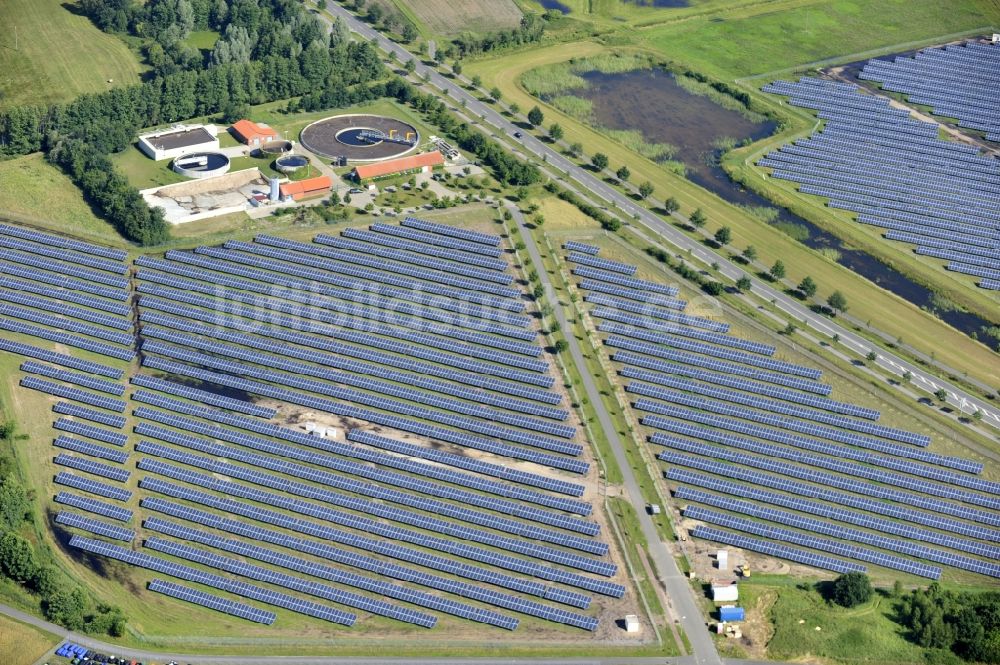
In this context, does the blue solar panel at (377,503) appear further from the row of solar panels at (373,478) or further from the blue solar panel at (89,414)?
the blue solar panel at (89,414)

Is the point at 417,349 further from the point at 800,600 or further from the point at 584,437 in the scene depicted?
the point at 800,600

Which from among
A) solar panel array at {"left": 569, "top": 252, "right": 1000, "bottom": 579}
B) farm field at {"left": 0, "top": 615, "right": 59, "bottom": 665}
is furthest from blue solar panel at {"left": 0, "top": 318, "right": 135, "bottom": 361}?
solar panel array at {"left": 569, "top": 252, "right": 1000, "bottom": 579}

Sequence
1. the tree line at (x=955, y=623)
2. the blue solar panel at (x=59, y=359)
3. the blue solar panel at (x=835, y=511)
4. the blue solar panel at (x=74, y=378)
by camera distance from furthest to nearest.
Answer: the blue solar panel at (x=59, y=359) → the blue solar panel at (x=74, y=378) → the blue solar panel at (x=835, y=511) → the tree line at (x=955, y=623)

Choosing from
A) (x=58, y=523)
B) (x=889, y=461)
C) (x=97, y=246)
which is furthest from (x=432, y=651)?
(x=97, y=246)

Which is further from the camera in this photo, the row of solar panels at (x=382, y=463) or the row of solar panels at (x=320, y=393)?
the row of solar panels at (x=320, y=393)

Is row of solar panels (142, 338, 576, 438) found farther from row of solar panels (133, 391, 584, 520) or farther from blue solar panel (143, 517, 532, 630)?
blue solar panel (143, 517, 532, 630)

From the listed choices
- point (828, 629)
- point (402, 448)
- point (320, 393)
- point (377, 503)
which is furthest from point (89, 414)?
point (828, 629)

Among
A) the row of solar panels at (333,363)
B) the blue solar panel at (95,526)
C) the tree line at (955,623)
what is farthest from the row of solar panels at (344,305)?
the tree line at (955,623)
